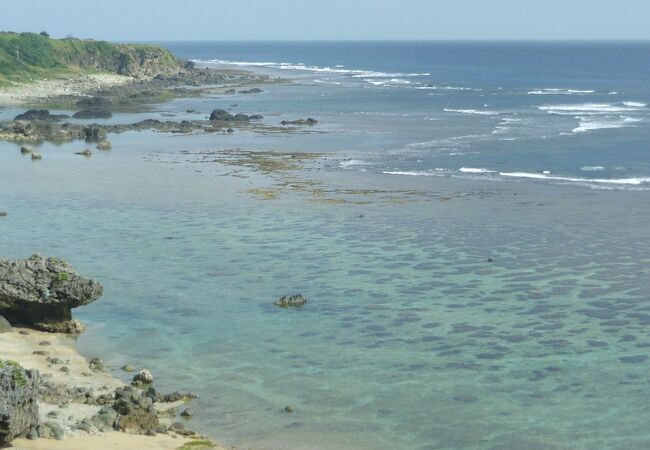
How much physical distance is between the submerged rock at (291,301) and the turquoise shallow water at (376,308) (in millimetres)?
363

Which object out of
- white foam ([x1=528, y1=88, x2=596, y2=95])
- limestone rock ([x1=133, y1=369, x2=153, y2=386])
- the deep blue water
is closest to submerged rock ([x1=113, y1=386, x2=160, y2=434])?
limestone rock ([x1=133, y1=369, x2=153, y2=386])

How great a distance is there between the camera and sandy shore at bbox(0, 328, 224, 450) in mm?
20469

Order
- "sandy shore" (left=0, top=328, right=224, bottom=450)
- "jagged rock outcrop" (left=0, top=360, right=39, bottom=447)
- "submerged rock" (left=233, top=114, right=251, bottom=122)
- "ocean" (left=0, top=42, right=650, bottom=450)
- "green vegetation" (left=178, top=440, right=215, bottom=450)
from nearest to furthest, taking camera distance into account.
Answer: "jagged rock outcrop" (left=0, top=360, right=39, bottom=447)
"sandy shore" (left=0, top=328, right=224, bottom=450)
"green vegetation" (left=178, top=440, right=215, bottom=450)
"ocean" (left=0, top=42, right=650, bottom=450)
"submerged rock" (left=233, top=114, right=251, bottom=122)

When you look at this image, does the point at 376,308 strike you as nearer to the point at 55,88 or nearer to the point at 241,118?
the point at 241,118

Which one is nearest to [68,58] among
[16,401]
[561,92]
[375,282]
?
[561,92]

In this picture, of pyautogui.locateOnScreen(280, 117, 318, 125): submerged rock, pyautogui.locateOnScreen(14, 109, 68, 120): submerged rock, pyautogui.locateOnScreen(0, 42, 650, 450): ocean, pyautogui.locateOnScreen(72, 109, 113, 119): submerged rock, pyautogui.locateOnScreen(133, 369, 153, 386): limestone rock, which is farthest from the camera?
pyautogui.locateOnScreen(72, 109, 113, 119): submerged rock

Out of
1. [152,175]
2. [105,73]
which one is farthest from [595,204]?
[105,73]

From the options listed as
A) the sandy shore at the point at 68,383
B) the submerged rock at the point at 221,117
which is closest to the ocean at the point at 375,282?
the sandy shore at the point at 68,383

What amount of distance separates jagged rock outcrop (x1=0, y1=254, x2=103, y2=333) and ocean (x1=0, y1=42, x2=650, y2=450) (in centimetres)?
111

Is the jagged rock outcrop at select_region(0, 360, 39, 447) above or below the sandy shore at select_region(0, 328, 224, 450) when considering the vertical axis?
above

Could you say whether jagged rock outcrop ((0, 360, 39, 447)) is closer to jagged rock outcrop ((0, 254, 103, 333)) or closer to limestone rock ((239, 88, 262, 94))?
jagged rock outcrop ((0, 254, 103, 333))

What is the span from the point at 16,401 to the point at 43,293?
9610 mm

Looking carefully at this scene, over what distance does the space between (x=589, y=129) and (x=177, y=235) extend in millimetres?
48009

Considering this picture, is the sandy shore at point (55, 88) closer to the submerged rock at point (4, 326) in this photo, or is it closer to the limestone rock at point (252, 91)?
the limestone rock at point (252, 91)
